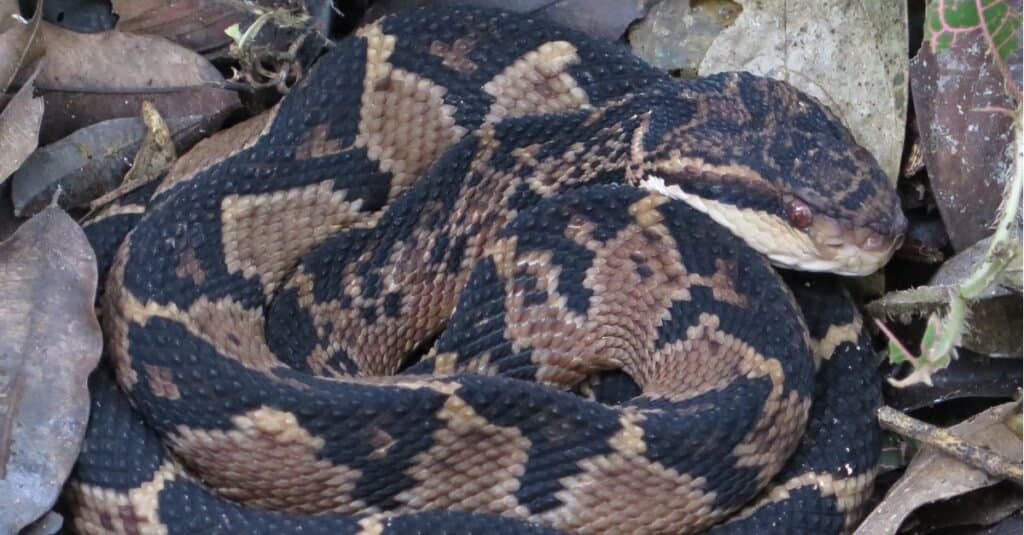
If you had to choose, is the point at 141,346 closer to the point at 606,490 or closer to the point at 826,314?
the point at 606,490

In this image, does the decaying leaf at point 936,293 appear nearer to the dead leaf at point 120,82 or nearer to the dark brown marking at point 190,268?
the dark brown marking at point 190,268

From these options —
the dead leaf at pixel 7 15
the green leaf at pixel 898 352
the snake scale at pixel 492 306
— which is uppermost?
the green leaf at pixel 898 352

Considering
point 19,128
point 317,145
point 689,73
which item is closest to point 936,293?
point 689,73

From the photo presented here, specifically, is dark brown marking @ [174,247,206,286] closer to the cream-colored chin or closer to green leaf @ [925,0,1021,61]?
the cream-colored chin

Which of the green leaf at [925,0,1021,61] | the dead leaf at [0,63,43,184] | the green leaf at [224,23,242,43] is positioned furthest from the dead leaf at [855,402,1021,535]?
the dead leaf at [0,63,43,184]

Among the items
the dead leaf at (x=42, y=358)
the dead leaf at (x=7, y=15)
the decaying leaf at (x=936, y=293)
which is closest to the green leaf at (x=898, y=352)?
the decaying leaf at (x=936, y=293)
